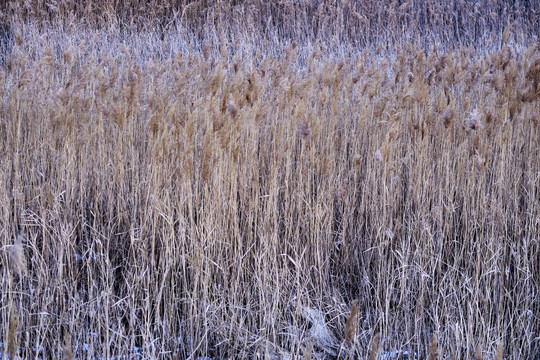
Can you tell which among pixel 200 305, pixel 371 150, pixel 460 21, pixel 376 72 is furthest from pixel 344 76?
pixel 460 21

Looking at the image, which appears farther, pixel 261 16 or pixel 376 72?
pixel 261 16

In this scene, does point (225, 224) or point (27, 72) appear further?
point (27, 72)

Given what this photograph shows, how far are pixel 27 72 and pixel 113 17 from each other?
5.19 metres

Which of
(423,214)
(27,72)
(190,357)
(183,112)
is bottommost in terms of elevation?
(190,357)

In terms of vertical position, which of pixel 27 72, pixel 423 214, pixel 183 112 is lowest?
pixel 423 214

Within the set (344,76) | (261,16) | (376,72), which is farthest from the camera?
(261,16)

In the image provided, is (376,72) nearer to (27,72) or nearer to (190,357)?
(27,72)

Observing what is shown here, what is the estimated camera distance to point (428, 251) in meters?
2.32

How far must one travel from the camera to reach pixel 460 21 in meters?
8.95

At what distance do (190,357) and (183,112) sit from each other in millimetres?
1258

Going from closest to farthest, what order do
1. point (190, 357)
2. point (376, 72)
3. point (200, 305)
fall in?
point (190, 357), point (200, 305), point (376, 72)

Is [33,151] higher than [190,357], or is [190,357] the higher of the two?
[33,151]

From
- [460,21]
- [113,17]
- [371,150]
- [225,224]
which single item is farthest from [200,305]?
[460,21]

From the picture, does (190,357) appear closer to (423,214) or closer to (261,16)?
(423,214)
